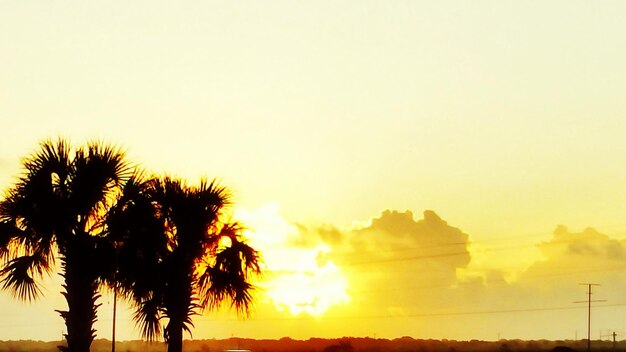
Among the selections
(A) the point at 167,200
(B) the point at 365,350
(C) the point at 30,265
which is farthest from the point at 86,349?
(B) the point at 365,350

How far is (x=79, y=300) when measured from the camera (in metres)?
43.4

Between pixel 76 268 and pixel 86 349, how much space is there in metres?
3.25

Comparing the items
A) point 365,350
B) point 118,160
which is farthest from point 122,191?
point 365,350

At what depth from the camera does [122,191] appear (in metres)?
45.1

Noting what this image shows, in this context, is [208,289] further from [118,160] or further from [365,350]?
[365,350]

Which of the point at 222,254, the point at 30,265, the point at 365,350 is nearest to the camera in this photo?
the point at 30,265

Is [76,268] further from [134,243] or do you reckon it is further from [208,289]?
[208,289]

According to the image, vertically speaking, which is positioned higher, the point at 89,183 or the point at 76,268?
the point at 89,183

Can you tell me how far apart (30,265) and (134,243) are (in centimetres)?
417

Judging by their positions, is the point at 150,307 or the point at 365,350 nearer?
the point at 150,307

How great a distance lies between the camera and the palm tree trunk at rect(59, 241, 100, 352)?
1706 inches

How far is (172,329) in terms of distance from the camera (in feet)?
148

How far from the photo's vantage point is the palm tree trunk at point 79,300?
43344mm

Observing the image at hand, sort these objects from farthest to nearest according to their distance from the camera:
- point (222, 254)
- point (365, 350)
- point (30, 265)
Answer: point (365, 350), point (222, 254), point (30, 265)
